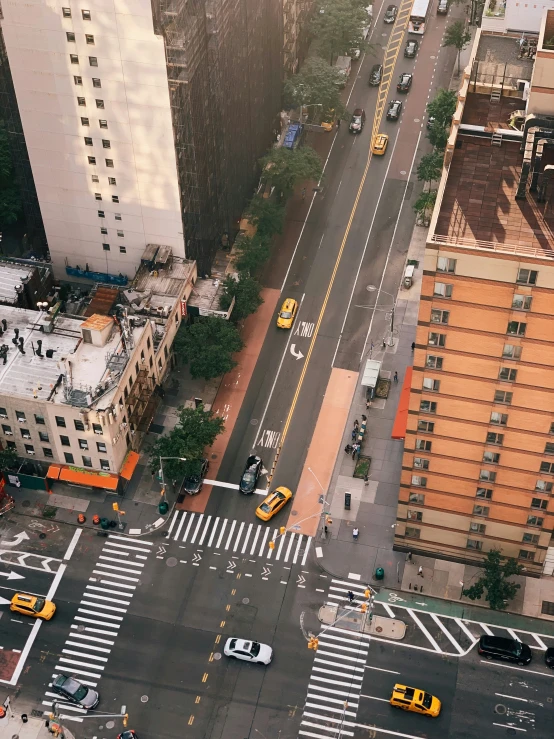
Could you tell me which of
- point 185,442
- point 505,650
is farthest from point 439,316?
point 185,442

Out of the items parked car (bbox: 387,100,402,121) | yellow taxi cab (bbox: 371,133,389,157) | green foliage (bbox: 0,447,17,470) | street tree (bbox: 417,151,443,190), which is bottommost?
green foliage (bbox: 0,447,17,470)

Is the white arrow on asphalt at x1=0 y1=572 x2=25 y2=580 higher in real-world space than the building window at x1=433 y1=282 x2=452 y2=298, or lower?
lower

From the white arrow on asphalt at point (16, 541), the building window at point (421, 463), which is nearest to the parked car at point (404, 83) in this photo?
the building window at point (421, 463)

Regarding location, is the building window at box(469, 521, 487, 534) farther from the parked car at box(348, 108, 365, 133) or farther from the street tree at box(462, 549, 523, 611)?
the parked car at box(348, 108, 365, 133)

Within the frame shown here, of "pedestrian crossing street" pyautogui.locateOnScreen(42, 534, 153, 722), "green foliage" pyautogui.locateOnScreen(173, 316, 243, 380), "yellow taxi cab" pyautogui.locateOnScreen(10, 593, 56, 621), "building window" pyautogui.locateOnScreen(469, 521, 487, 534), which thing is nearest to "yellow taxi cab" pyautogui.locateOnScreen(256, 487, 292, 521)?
"pedestrian crossing street" pyautogui.locateOnScreen(42, 534, 153, 722)

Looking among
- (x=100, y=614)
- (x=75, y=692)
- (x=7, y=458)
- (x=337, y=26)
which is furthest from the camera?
(x=337, y=26)

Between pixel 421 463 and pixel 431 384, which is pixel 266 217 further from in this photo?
pixel 431 384
